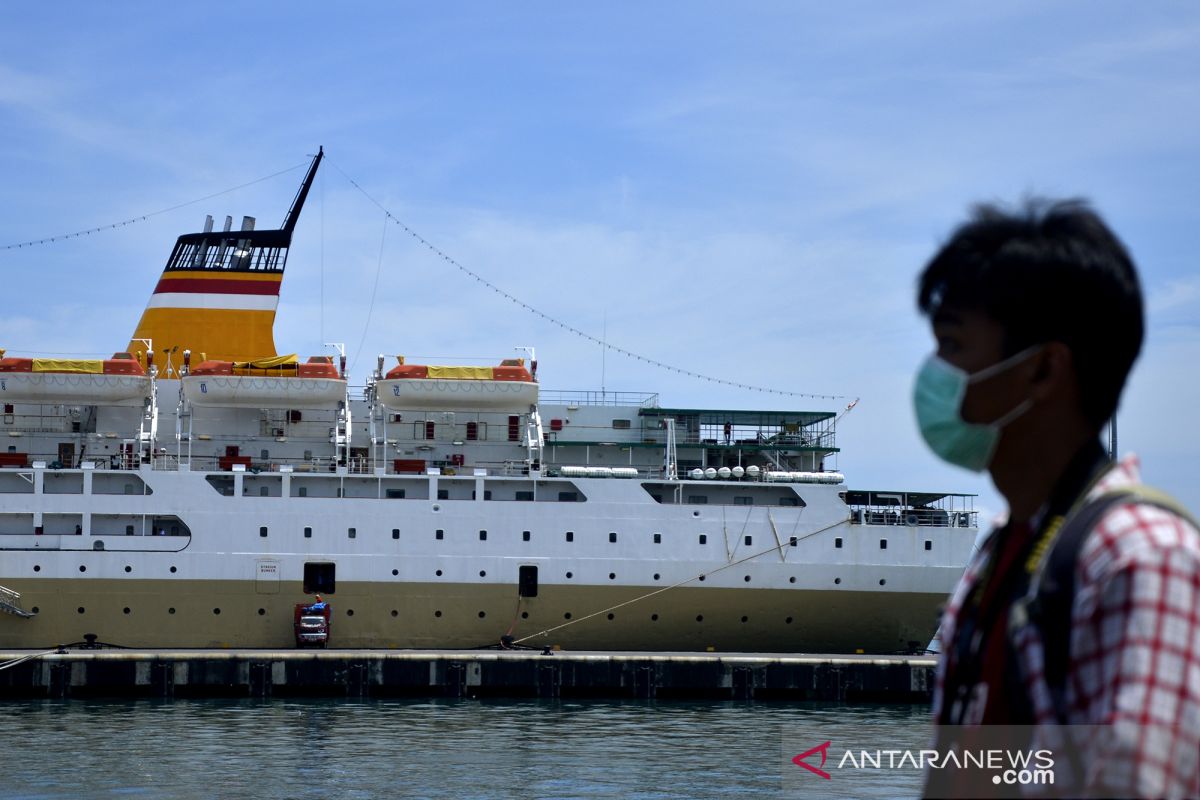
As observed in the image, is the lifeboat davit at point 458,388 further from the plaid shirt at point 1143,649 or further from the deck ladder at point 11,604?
the plaid shirt at point 1143,649

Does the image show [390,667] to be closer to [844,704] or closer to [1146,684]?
[844,704]

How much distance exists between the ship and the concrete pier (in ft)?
4.28

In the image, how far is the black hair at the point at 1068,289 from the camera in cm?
218

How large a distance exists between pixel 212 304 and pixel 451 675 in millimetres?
12289

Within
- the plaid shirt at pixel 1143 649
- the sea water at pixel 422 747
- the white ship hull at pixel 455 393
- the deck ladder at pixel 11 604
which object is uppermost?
the white ship hull at pixel 455 393

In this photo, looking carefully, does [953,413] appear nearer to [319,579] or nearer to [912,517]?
[319,579]

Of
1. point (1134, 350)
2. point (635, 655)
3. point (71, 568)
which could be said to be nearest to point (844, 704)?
point (635, 655)

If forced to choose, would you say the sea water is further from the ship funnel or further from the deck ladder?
the ship funnel

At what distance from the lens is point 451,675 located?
26859 millimetres

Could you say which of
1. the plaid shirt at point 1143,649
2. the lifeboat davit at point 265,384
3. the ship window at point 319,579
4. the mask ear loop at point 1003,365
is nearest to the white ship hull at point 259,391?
the lifeboat davit at point 265,384

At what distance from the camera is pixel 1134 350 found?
7.23 feet

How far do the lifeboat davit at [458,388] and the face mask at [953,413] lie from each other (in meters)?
28.8

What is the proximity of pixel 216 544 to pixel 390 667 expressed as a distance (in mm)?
4681

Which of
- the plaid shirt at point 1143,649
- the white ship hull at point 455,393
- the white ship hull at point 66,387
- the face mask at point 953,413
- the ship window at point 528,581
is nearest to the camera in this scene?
the plaid shirt at point 1143,649
